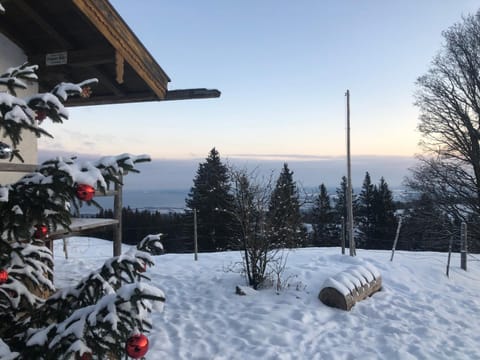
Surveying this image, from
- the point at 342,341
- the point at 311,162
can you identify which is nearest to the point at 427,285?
the point at 342,341

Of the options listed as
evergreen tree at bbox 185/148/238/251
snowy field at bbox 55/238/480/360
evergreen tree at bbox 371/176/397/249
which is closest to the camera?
snowy field at bbox 55/238/480/360

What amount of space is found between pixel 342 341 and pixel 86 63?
4.47m

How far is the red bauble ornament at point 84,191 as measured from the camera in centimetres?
143

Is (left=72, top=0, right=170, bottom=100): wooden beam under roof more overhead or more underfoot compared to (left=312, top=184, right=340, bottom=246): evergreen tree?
more overhead

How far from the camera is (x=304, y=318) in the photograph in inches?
202

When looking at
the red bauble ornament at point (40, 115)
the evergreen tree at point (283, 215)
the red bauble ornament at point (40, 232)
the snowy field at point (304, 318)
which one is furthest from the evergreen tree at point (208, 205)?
the red bauble ornament at point (40, 115)

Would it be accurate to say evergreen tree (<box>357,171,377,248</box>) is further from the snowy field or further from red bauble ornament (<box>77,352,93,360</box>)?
red bauble ornament (<box>77,352,93,360</box>)

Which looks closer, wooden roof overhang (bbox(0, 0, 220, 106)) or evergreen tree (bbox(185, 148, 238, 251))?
wooden roof overhang (bbox(0, 0, 220, 106))

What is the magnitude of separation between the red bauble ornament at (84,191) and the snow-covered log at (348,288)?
4908 mm

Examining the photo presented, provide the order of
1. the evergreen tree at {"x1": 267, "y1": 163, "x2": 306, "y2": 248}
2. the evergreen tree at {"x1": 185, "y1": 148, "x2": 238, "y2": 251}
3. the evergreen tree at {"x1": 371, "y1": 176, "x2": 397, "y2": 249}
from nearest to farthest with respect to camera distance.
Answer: the evergreen tree at {"x1": 267, "y1": 163, "x2": 306, "y2": 248}, the evergreen tree at {"x1": 185, "y1": 148, "x2": 238, "y2": 251}, the evergreen tree at {"x1": 371, "y1": 176, "x2": 397, "y2": 249}

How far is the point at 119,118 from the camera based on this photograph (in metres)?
8.80

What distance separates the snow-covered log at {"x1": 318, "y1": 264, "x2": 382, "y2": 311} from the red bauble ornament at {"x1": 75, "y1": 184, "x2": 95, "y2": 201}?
491cm

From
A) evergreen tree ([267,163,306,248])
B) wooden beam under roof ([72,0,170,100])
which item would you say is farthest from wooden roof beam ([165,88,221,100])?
evergreen tree ([267,163,306,248])

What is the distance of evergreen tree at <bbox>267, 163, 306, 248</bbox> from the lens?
6809 mm
